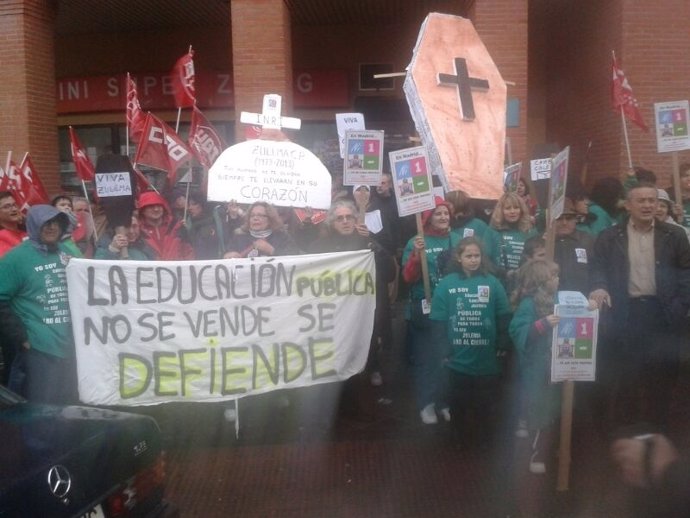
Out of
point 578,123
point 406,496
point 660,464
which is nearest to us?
point 660,464

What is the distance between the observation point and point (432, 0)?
11828 millimetres

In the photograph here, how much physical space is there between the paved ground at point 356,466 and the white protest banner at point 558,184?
5.41 feet

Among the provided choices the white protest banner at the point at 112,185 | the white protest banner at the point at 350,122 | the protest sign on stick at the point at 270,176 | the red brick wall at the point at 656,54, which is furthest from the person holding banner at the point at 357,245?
the red brick wall at the point at 656,54

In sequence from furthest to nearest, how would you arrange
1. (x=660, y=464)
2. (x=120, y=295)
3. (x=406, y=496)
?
(x=120, y=295) < (x=406, y=496) < (x=660, y=464)

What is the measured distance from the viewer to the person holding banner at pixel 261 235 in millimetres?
6180

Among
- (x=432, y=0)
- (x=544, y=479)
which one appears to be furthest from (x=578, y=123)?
(x=544, y=479)

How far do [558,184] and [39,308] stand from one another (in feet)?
11.5

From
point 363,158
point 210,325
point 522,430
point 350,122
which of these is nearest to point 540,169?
point 350,122

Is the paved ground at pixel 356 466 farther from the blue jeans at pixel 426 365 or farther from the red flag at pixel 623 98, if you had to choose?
the red flag at pixel 623 98

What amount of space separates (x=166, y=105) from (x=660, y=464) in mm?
12332

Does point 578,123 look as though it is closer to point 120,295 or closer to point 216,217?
point 216,217

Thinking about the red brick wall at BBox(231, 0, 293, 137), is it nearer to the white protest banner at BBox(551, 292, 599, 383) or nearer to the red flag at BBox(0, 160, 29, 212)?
the red flag at BBox(0, 160, 29, 212)

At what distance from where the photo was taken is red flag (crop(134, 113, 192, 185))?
8.05m

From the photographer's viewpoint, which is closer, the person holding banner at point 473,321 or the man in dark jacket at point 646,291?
the man in dark jacket at point 646,291
